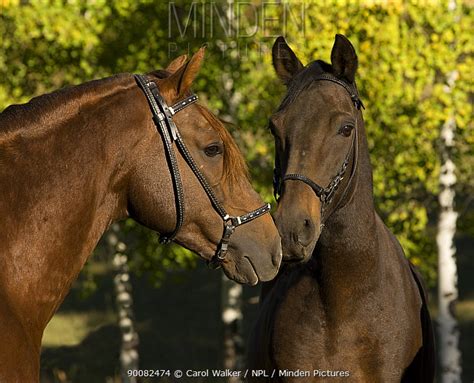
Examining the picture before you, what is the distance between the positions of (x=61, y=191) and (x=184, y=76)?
2.26 feet

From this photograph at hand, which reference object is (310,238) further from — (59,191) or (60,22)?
(60,22)

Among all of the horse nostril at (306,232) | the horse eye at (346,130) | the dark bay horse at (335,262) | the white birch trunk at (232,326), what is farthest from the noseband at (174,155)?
the white birch trunk at (232,326)

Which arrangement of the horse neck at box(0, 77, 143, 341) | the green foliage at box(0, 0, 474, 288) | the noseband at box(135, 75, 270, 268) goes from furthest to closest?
the green foliage at box(0, 0, 474, 288)
the noseband at box(135, 75, 270, 268)
the horse neck at box(0, 77, 143, 341)

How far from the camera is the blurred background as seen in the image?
1123 cm

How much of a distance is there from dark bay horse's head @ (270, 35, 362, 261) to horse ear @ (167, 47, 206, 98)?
1443 mm

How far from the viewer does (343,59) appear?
231 inches

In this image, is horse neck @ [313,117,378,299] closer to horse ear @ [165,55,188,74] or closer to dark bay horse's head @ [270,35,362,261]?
dark bay horse's head @ [270,35,362,261]

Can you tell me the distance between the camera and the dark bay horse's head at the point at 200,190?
4.04 meters

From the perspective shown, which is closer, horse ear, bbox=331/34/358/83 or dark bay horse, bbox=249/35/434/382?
dark bay horse, bbox=249/35/434/382

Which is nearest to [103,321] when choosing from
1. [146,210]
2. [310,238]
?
[310,238]

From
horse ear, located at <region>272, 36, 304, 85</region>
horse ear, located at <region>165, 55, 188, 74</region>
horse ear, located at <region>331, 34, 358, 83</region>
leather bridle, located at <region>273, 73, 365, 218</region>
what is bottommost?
leather bridle, located at <region>273, 73, 365, 218</region>

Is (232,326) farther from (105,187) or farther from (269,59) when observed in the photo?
(105,187)

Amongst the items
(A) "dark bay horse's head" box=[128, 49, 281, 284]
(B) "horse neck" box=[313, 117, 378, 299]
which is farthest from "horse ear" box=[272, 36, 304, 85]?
(A) "dark bay horse's head" box=[128, 49, 281, 284]

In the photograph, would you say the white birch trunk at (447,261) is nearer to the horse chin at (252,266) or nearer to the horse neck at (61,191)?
the horse chin at (252,266)
